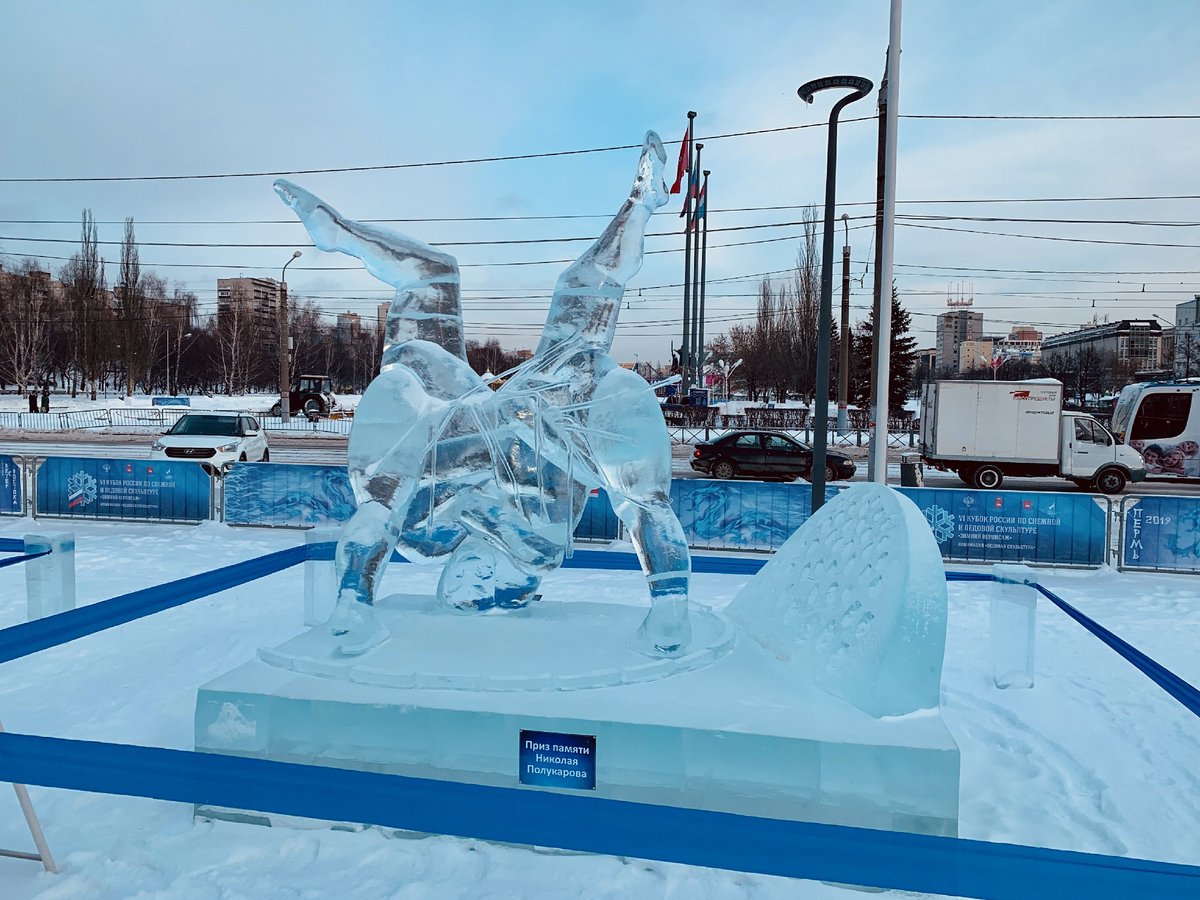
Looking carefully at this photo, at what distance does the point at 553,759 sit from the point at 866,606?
163 cm

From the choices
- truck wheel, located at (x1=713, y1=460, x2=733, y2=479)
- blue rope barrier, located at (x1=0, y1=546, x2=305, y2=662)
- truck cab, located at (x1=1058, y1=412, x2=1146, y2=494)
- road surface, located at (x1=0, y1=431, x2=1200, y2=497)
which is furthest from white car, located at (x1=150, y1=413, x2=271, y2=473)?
truck cab, located at (x1=1058, y1=412, x2=1146, y2=494)

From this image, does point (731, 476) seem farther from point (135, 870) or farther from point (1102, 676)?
Result: point (135, 870)

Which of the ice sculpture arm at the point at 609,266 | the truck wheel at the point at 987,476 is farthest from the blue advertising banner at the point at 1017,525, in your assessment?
the truck wheel at the point at 987,476

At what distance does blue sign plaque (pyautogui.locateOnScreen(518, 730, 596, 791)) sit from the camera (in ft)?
12.1

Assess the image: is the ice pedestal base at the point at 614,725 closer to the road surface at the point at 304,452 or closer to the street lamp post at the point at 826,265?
the street lamp post at the point at 826,265

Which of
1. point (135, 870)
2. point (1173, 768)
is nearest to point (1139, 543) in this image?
point (1173, 768)

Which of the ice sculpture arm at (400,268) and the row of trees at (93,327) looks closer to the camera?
the ice sculpture arm at (400,268)

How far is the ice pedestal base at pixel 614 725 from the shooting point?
11.5ft

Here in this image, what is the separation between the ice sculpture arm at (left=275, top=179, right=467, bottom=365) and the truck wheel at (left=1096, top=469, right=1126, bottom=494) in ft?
59.1

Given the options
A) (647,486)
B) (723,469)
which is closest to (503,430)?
(647,486)

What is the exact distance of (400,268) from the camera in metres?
4.50

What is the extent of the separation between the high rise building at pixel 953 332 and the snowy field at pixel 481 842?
14907 centimetres

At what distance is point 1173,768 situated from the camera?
4629mm

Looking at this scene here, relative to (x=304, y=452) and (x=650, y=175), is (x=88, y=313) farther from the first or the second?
(x=650, y=175)
